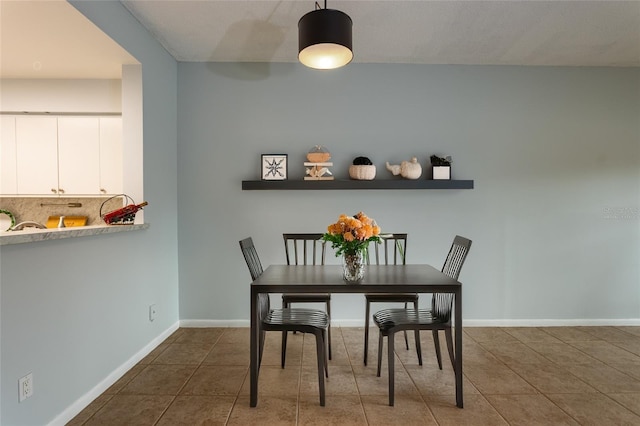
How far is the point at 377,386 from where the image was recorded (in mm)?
2434

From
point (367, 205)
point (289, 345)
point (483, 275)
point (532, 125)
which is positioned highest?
point (532, 125)

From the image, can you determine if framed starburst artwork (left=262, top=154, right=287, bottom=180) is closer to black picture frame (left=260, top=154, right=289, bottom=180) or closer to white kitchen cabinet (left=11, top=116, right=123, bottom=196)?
black picture frame (left=260, top=154, right=289, bottom=180)

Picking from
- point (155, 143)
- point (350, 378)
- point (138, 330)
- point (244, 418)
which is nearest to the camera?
point (244, 418)

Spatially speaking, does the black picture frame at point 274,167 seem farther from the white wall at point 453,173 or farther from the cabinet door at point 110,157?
the cabinet door at point 110,157

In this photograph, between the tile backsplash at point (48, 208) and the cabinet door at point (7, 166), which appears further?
the tile backsplash at point (48, 208)

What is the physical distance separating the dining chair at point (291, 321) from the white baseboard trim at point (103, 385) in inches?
39.3

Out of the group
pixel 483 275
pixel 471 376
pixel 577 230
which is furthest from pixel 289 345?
pixel 577 230

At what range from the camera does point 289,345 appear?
3.18 m

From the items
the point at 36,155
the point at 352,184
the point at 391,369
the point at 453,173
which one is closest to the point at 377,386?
the point at 391,369

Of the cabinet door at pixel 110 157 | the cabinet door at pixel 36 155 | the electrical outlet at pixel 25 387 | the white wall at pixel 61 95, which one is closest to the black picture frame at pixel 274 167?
the cabinet door at pixel 110 157

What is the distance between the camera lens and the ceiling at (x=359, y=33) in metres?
2.53

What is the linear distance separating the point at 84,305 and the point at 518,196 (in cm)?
377

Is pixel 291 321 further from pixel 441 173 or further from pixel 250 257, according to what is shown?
pixel 441 173

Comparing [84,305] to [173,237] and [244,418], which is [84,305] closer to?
[244,418]
